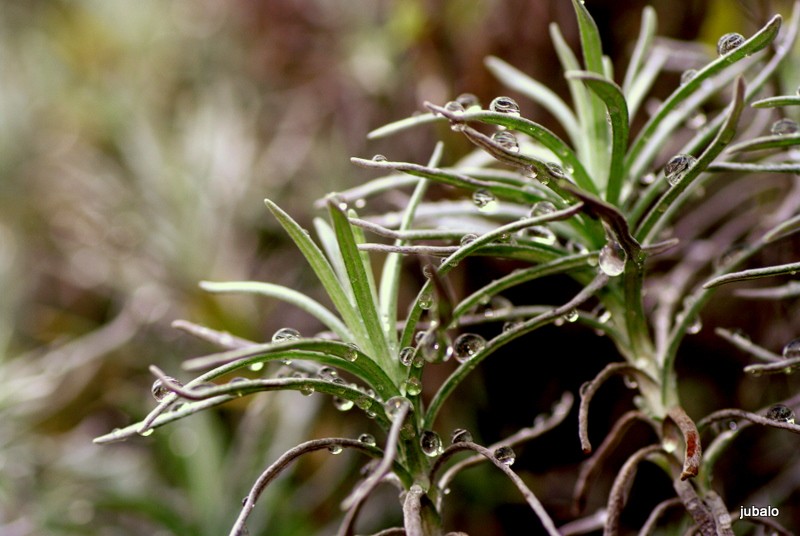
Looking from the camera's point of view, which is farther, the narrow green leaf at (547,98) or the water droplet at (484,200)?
the narrow green leaf at (547,98)

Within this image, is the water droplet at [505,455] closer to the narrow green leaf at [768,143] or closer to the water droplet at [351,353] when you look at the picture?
the water droplet at [351,353]

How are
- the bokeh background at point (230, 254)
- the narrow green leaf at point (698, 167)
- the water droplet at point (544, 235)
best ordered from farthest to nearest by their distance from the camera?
the bokeh background at point (230, 254)
the water droplet at point (544, 235)
the narrow green leaf at point (698, 167)

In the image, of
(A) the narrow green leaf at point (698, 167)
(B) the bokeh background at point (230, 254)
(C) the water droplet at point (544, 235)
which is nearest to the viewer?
(A) the narrow green leaf at point (698, 167)

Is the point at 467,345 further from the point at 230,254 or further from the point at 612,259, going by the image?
the point at 230,254

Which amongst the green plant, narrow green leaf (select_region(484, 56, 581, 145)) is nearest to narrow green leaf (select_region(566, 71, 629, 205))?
the green plant

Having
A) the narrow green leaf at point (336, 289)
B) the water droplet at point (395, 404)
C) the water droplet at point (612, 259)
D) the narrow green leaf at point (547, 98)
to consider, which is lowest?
the water droplet at point (395, 404)

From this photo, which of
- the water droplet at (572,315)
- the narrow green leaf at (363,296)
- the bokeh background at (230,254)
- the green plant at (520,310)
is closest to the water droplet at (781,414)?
the green plant at (520,310)

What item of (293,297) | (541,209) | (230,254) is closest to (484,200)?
(541,209)
